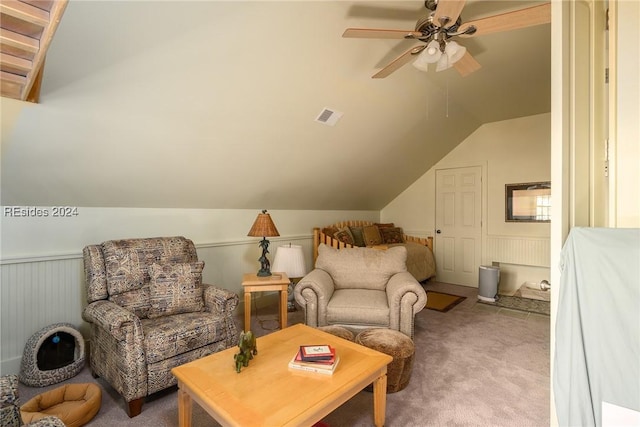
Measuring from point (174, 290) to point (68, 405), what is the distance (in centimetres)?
84

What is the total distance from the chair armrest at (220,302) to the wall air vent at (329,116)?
1.83m

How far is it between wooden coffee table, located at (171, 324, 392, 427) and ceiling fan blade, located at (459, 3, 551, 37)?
1.97 m

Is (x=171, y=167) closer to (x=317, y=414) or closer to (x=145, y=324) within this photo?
(x=145, y=324)

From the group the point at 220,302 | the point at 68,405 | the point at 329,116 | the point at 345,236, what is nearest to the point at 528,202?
the point at 345,236

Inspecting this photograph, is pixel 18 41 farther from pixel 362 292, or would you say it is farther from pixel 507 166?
pixel 507 166

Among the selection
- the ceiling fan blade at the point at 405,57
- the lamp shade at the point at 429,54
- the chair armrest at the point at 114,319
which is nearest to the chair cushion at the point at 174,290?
the chair armrest at the point at 114,319

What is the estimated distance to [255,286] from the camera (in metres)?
2.87

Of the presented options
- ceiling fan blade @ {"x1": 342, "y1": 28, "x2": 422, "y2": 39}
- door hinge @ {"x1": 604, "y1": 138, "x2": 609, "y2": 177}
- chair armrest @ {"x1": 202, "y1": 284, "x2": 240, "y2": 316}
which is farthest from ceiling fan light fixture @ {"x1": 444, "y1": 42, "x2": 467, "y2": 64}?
chair armrest @ {"x1": 202, "y1": 284, "x2": 240, "y2": 316}

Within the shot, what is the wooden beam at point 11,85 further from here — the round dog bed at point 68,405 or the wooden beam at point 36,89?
the round dog bed at point 68,405

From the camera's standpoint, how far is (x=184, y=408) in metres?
1.54

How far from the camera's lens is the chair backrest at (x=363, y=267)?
2986mm

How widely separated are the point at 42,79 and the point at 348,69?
2.05m

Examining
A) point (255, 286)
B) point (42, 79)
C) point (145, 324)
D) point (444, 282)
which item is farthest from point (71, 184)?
point (444, 282)

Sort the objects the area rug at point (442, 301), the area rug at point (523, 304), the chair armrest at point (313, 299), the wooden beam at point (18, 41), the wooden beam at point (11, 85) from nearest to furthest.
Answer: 1. the wooden beam at point (18, 41)
2. the wooden beam at point (11, 85)
3. the chair armrest at point (313, 299)
4. the area rug at point (523, 304)
5. the area rug at point (442, 301)
